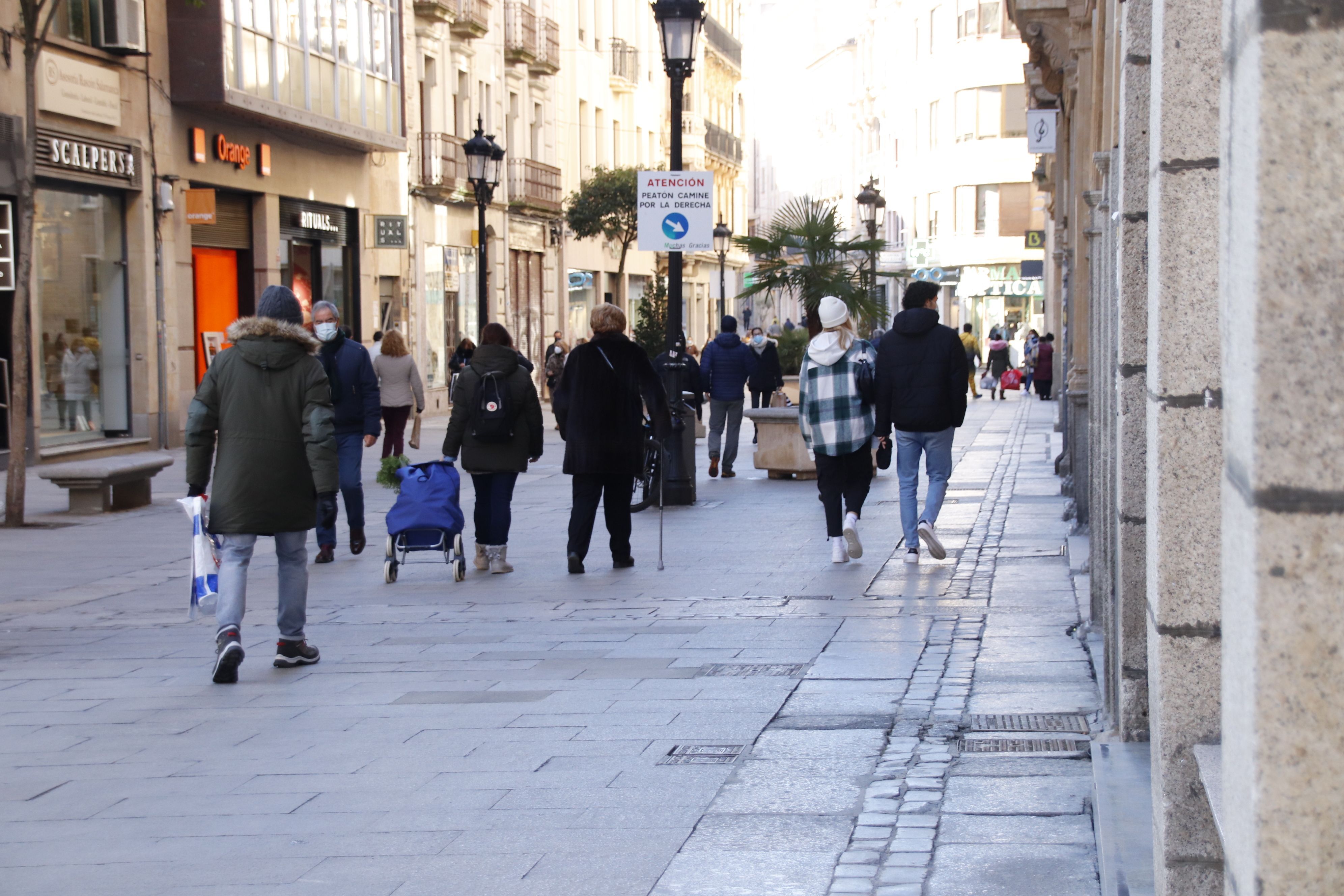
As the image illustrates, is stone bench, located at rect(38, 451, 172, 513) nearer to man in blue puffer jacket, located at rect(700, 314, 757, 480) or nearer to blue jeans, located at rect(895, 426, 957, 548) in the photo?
man in blue puffer jacket, located at rect(700, 314, 757, 480)

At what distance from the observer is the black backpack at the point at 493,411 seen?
451 inches

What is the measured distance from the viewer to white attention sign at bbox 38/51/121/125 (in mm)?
21719

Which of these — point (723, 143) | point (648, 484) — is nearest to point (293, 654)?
point (648, 484)

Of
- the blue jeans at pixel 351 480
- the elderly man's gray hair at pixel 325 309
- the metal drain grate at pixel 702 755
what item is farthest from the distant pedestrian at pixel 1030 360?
the metal drain grate at pixel 702 755

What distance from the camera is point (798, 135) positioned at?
113375 millimetres

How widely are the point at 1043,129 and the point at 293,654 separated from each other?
50.5ft

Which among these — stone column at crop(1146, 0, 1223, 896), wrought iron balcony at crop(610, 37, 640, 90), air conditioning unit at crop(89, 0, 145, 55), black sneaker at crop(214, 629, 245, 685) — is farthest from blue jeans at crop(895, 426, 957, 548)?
wrought iron balcony at crop(610, 37, 640, 90)

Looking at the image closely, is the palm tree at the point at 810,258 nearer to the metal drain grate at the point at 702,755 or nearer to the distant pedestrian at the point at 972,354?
the distant pedestrian at the point at 972,354

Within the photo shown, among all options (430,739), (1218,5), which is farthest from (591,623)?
(1218,5)

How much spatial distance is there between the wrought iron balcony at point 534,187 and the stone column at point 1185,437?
40.4m

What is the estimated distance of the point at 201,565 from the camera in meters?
8.02

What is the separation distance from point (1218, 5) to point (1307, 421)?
1367mm

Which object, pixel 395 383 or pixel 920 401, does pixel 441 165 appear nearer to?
pixel 395 383

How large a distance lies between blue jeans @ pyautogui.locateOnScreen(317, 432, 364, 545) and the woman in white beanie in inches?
125
